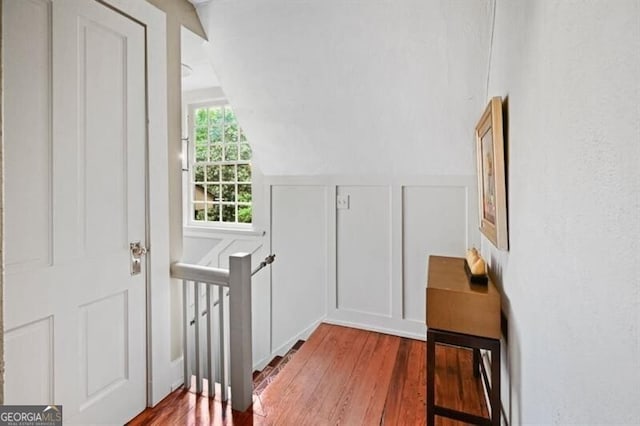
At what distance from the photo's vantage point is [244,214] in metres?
3.33

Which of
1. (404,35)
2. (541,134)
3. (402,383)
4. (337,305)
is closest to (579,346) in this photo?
(541,134)

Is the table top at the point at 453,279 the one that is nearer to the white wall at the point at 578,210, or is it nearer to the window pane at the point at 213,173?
the white wall at the point at 578,210

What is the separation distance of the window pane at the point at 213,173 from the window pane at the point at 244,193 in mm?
327

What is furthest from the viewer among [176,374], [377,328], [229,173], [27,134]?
[229,173]

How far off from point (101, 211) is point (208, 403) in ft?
3.96

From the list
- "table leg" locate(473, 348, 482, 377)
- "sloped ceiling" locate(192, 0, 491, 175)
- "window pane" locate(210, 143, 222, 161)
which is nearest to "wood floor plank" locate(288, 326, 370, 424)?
"table leg" locate(473, 348, 482, 377)

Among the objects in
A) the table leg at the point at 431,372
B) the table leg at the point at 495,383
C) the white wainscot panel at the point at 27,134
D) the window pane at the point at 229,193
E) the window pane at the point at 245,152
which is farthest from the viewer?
the window pane at the point at 229,193

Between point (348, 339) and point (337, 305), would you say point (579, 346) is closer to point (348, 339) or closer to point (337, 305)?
point (348, 339)

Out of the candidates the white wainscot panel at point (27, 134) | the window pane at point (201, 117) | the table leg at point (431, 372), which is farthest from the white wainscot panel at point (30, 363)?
the window pane at point (201, 117)

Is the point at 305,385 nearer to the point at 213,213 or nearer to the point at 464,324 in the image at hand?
the point at 464,324

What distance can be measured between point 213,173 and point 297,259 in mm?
1457

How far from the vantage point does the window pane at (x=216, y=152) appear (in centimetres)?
343

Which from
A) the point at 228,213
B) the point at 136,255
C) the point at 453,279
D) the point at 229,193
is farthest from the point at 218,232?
the point at 453,279

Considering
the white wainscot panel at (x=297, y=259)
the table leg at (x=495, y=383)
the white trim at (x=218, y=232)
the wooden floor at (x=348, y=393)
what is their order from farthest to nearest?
1. the white trim at (x=218, y=232)
2. the white wainscot panel at (x=297, y=259)
3. the wooden floor at (x=348, y=393)
4. the table leg at (x=495, y=383)
